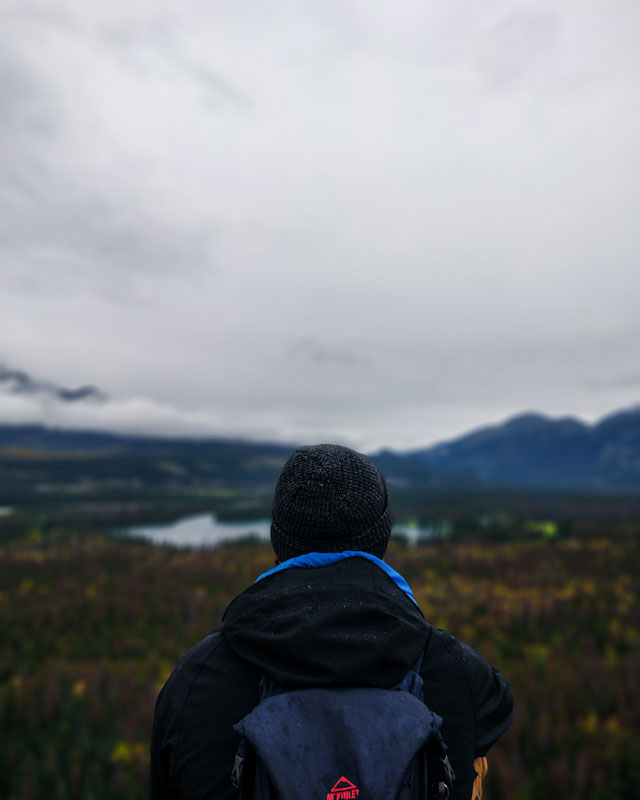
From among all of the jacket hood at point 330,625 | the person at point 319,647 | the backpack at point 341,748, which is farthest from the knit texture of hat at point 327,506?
the backpack at point 341,748

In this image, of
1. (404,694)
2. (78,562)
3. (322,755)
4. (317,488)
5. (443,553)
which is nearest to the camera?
(322,755)

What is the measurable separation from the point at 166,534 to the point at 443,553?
121 meters

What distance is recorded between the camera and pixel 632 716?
2623 centimetres

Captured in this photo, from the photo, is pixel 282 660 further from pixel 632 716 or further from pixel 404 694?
pixel 632 716

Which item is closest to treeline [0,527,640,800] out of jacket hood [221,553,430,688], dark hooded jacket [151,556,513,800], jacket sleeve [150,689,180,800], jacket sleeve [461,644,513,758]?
jacket sleeve [150,689,180,800]

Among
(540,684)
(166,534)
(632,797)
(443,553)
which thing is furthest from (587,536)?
(166,534)

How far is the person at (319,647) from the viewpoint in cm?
248

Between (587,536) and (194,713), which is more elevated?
(194,713)

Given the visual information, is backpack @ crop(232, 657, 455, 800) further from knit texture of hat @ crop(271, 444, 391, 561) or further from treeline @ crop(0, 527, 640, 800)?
treeline @ crop(0, 527, 640, 800)

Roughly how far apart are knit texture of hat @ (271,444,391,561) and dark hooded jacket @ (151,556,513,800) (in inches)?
6.0

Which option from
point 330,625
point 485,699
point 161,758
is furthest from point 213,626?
point 330,625

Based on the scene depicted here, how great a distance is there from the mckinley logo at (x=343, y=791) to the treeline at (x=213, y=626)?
1996cm

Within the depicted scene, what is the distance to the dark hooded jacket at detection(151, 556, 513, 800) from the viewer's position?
2467mm

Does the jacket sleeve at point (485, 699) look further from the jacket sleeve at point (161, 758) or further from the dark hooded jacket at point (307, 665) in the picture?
the jacket sleeve at point (161, 758)
